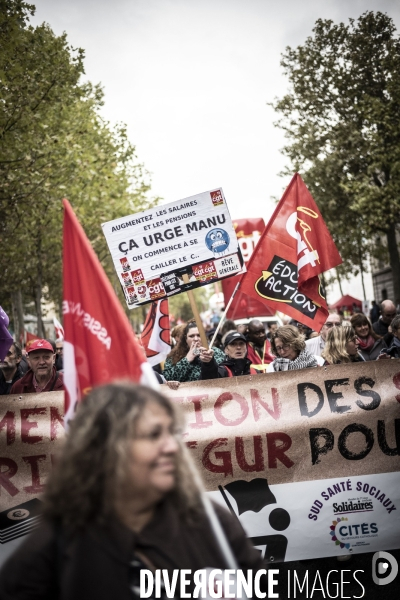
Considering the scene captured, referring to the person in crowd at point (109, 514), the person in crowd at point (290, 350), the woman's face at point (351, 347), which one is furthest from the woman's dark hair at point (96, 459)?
the woman's face at point (351, 347)

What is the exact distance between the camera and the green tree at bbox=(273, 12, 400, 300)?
26.1m

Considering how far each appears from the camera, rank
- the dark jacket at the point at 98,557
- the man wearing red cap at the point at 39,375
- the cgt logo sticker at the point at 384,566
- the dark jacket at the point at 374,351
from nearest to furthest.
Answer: the dark jacket at the point at 98,557
the cgt logo sticker at the point at 384,566
the man wearing red cap at the point at 39,375
the dark jacket at the point at 374,351

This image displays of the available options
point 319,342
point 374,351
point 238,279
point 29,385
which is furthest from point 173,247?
point 238,279

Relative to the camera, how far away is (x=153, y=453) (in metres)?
2.25

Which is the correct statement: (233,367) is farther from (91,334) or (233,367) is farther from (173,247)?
(91,334)

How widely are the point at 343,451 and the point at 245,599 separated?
301 centimetres

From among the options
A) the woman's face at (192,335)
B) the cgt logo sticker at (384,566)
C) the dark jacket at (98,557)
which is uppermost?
the woman's face at (192,335)

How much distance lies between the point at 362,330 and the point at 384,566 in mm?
4347

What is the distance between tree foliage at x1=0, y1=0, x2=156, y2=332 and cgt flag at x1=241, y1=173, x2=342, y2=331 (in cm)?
809

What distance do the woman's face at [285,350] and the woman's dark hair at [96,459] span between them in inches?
190

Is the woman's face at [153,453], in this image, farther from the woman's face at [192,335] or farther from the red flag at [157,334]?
the red flag at [157,334]

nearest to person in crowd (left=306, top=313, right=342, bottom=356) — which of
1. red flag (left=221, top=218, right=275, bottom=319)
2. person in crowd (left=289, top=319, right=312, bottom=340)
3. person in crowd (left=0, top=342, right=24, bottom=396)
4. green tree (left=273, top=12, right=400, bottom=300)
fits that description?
person in crowd (left=289, top=319, right=312, bottom=340)

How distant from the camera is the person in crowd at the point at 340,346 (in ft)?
23.4

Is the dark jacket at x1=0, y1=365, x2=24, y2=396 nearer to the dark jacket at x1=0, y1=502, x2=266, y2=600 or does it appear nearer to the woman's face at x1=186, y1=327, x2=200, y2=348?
the woman's face at x1=186, y1=327, x2=200, y2=348
